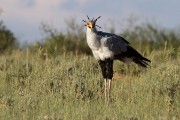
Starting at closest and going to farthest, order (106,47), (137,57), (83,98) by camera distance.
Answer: (83,98) < (106,47) < (137,57)

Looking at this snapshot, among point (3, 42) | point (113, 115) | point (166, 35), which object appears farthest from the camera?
point (3, 42)

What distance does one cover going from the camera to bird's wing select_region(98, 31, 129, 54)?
373 inches

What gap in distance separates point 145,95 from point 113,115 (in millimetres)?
1498

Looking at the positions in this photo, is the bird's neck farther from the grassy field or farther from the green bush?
the green bush

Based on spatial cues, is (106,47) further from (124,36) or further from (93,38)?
(124,36)

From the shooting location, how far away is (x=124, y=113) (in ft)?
24.1

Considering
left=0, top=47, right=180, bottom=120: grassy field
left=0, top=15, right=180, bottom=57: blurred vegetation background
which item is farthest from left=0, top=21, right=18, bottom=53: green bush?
left=0, top=47, right=180, bottom=120: grassy field

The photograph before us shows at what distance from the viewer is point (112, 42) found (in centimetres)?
958

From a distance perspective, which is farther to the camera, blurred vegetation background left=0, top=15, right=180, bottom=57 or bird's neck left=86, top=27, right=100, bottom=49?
blurred vegetation background left=0, top=15, right=180, bottom=57

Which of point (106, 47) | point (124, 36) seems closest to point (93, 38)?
point (106, 47)

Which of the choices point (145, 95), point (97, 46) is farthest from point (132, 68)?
point (145, 95)

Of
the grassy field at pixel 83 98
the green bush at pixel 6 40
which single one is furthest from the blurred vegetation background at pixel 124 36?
the grassy field at pixel 83 98

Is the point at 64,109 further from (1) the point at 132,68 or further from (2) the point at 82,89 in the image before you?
(1) the point at 132,68

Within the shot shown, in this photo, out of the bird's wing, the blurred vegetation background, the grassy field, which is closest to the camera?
the grassy field
